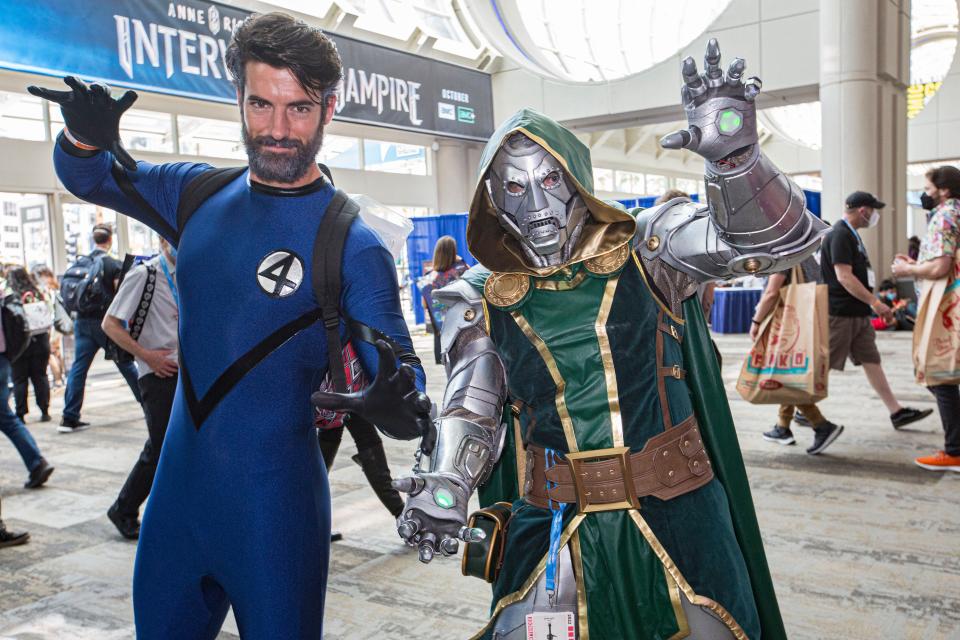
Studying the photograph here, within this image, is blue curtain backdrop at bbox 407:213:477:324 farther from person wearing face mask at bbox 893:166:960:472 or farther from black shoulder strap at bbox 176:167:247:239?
black shoulder strap at bbox 176:167:247:239

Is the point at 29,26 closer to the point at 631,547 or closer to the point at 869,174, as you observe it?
the point at 631,547

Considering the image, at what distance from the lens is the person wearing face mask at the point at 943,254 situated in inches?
163

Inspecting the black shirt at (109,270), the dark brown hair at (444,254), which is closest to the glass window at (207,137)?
the dark brown hair at (444,254)

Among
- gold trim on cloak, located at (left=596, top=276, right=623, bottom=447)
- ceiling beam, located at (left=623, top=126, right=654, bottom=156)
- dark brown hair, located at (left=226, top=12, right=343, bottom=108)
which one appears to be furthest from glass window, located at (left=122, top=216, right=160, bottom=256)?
ceiling beam, located at (left=623, top=126, right=654, bottom=156)

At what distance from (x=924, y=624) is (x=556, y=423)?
183 centimetres

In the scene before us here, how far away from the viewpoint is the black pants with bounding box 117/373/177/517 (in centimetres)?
360

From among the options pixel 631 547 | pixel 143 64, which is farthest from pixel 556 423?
pixel 143 64

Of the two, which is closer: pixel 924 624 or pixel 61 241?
pixel 924 624

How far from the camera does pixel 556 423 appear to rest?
1604 millimetres

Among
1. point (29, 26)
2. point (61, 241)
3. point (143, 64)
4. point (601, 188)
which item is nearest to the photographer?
point (29, 26)

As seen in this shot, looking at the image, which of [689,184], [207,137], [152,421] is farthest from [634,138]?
[152,421]

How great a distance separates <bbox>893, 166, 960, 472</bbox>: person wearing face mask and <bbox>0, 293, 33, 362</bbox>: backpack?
4.73 m

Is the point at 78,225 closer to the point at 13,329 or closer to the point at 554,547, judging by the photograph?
the point at 13,329

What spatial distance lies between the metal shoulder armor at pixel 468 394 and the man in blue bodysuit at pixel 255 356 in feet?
0.42
